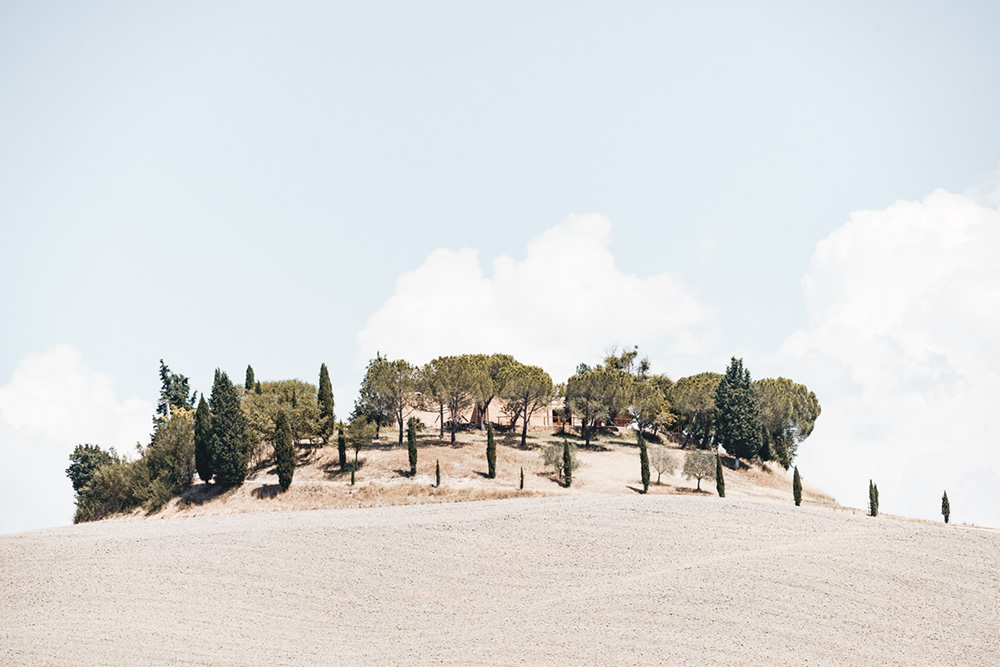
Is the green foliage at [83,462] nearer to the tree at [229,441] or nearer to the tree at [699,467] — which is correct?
the tree at [229,441]

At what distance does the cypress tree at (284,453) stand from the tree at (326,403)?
7699 mm

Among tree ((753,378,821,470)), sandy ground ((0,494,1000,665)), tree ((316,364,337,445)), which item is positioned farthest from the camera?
tree ((753,378,821,470))

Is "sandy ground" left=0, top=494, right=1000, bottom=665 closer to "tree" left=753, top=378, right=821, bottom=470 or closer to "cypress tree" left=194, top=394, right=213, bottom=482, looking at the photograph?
"cypress tree" left=194, top=394, right=213, bottom=482

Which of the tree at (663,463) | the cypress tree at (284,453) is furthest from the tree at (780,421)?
the cypress tree at (284,453)

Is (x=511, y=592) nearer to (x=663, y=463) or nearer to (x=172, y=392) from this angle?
(x=663, y=463)

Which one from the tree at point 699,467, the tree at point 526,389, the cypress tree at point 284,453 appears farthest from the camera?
the tree at point 526,389

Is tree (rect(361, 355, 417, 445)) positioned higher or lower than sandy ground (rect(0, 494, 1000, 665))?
higher

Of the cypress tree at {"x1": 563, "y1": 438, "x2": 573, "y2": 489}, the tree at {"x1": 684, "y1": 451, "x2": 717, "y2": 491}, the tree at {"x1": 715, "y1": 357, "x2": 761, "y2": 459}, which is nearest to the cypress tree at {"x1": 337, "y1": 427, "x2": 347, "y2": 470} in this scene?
the cypress tree at {"x1": 563, "y1": 438, "x2": 573, "y2": 489}

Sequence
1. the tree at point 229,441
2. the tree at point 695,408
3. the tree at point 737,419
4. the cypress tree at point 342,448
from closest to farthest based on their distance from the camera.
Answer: the tree at point 229,441 < the cypress tree at point 342,448 < the tree at point 737,419 < the tree at point 695,408

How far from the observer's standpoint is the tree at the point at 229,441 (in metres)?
53.6

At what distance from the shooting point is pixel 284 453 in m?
52.3

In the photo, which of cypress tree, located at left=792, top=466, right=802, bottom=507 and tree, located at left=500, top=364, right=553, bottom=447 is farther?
tree, located at left=500, top=364, right=553, bottom=447

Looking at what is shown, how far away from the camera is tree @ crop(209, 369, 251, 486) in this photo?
5362 cm

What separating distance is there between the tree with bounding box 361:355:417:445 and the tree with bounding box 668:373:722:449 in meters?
32.2
